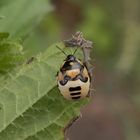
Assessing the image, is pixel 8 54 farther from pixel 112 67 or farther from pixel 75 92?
pixel 112 67

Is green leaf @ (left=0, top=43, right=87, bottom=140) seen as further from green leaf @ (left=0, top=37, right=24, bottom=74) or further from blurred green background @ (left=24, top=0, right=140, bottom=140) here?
blurred green background @ (left=24, top=0, right=140, bottom=140)

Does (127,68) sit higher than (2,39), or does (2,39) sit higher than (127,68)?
(2,39)

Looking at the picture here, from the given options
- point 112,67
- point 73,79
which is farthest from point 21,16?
point 112,67

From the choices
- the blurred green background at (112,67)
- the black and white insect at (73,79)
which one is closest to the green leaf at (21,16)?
the black and white insect at (73,79)

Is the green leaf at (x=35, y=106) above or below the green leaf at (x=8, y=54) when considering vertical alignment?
below

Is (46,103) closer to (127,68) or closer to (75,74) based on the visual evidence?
(75,74)

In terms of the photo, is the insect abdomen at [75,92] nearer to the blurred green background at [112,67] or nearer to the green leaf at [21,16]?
the green leaf at [21,16]

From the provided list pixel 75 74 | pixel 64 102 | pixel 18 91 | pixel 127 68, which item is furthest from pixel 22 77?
pixel 127 68
